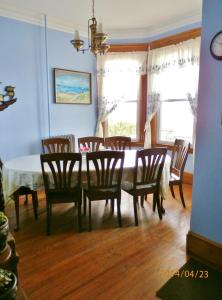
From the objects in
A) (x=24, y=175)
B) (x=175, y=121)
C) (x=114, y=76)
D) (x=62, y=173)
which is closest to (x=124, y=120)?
(x=114, y=76)

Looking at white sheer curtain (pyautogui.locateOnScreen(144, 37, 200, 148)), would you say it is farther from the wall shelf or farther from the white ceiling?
the wall shelf

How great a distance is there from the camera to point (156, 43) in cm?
450

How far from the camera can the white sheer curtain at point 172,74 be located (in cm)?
400

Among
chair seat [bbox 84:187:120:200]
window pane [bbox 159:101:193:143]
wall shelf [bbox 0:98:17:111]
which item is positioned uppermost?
wall shelf [bbox 0:98:17:111]

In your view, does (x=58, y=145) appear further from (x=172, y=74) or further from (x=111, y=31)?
(x=111, y=31)

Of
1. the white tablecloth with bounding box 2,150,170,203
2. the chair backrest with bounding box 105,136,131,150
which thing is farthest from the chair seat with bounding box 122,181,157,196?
the chair backrest with bounding box 105,136,131,150

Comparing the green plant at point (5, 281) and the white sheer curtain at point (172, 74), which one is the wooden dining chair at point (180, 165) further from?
the green plant at point (5, 281)

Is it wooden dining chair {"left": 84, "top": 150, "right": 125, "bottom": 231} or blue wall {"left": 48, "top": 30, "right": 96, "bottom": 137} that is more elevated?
blue wall {"left": 48, "top": 30, "right": 96, "bottom": 137}

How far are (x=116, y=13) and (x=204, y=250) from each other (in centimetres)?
370

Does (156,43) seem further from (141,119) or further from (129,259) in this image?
(129,259)

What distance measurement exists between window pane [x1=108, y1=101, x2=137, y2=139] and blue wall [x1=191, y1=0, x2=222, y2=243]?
2.94 meters

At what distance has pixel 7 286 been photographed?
2.87ft

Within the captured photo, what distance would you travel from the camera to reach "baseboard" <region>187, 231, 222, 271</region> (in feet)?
6.67

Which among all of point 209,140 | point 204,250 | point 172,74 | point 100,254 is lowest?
point 100,254
